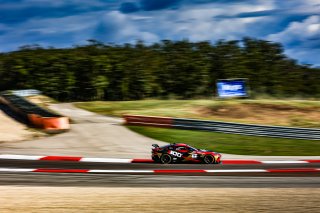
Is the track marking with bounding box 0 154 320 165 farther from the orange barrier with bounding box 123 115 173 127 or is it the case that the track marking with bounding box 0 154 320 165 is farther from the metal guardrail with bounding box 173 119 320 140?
the orange barrier with bounding box 123 115 173 127

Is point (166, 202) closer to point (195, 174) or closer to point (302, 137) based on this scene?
point (195, 174)

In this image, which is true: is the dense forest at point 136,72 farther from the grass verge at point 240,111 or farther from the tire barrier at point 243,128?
the tire barrier at point 243,128

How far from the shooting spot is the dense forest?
67688mm

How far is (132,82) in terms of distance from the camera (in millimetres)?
69250

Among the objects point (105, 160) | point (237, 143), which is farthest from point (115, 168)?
point (237, 143)

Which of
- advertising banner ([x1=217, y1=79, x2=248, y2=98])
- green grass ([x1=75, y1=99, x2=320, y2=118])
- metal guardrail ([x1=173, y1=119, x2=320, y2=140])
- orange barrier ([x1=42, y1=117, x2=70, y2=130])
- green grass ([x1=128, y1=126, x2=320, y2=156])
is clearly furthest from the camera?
advertising banner ([x1=217, y1=79, x2=248, y2=98])

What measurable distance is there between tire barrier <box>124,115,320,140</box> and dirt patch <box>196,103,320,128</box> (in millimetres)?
6007

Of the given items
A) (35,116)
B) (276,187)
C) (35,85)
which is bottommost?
(276,187)

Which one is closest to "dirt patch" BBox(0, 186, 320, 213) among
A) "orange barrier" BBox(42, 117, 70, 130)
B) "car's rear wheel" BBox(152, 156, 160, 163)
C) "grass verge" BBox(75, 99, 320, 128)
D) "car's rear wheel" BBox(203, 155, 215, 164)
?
"car's rear wheel" BBox(203, 155, 215, 164)

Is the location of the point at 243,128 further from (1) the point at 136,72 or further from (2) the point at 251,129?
(1) the point at 136,72

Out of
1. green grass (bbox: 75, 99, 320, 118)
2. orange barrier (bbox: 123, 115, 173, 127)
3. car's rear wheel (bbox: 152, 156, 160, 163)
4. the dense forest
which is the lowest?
car's rear wheel (bbox: 152, 156, 160, 163)

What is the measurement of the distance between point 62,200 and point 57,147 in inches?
485

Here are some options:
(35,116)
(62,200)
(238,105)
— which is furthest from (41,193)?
(238,105)

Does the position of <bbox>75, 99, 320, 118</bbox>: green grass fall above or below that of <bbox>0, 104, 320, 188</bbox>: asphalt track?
above
